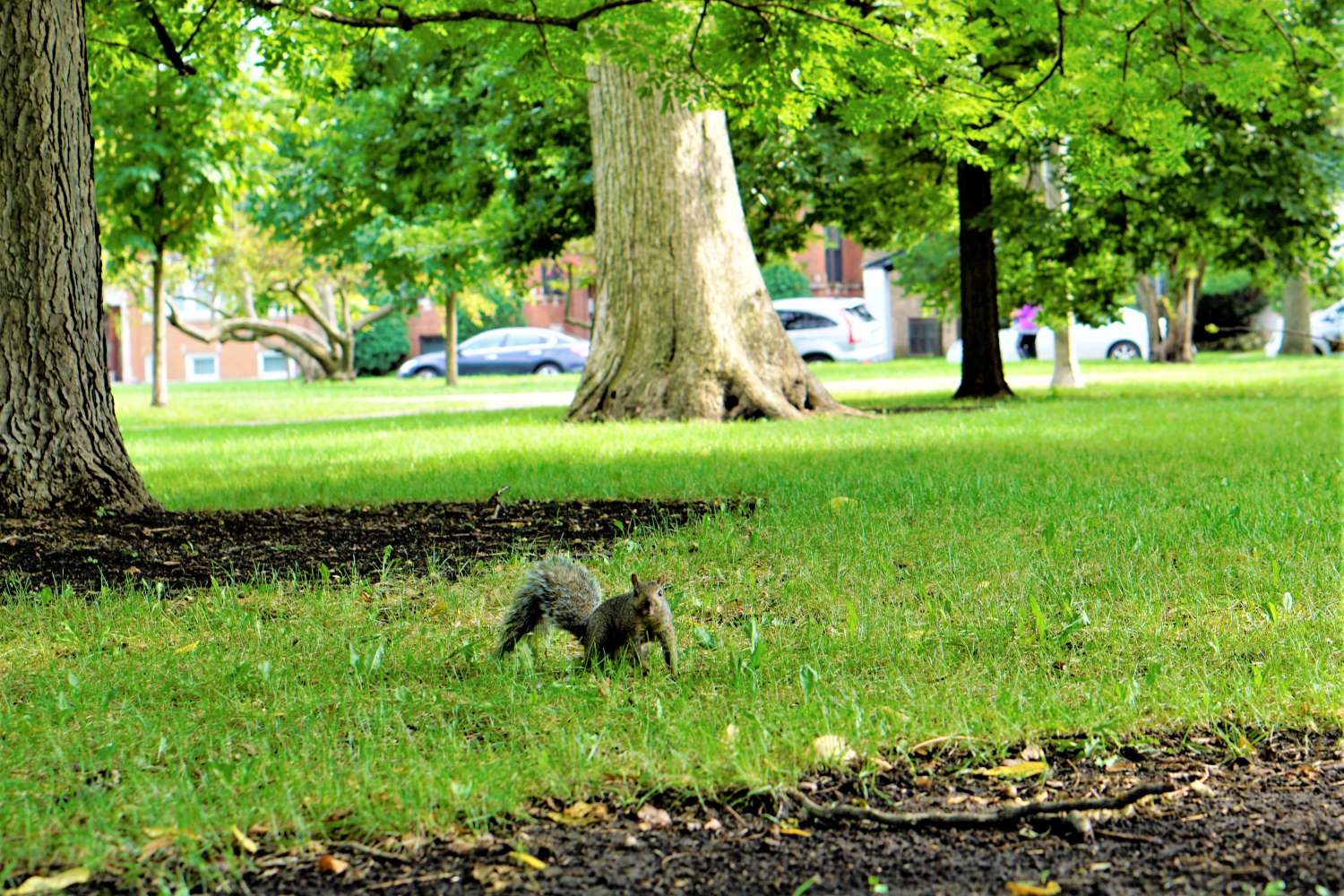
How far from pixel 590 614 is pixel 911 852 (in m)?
1.68

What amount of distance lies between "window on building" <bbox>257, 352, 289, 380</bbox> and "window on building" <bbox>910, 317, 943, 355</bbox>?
27841mm

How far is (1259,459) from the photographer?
962cm

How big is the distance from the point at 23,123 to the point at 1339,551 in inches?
267

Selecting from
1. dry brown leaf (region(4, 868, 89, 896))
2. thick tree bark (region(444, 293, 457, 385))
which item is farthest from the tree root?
thick tree bark (region(444, 293, 457, 385))

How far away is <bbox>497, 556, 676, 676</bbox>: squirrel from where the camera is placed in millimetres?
4199

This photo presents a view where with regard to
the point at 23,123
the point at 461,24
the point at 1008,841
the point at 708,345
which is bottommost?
the point at 1008,841

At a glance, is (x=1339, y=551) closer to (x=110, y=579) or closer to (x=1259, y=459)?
(x=1259, y=459)

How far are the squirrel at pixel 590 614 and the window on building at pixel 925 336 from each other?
181 ft

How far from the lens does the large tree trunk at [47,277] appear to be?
7.56 meters

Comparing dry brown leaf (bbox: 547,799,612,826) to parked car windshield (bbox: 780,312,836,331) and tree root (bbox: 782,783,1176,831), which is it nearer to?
tree root (bbox: 782,783,1176,831)

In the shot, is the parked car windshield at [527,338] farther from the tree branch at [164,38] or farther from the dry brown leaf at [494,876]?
the dry brown leaf at [494,876]

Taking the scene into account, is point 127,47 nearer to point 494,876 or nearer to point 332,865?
point 332,865

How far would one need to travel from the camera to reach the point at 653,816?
3.19 metres

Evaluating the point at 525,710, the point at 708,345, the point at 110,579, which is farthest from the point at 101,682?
the point at 708,345
